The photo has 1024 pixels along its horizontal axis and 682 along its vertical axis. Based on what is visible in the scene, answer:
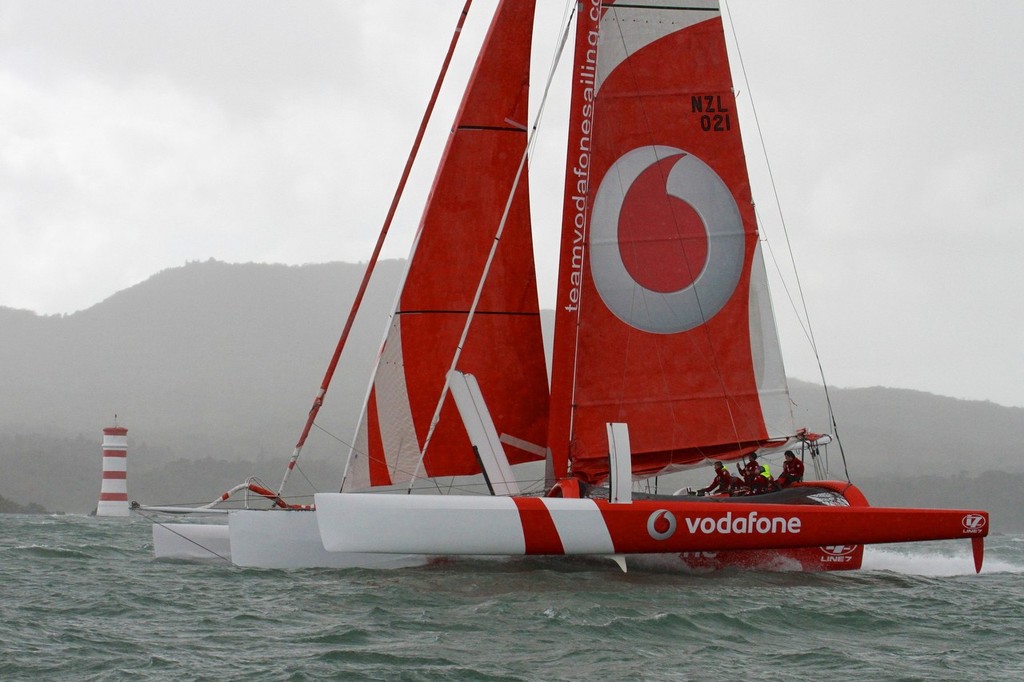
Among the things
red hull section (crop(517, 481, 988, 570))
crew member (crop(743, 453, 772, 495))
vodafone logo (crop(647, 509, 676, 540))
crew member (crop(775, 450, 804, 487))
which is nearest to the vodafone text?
red hull section (crop(517, 481, 988, 570))

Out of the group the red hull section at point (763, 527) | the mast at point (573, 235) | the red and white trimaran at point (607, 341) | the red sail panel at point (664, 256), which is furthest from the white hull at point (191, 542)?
the red sail panel at point (664, 256)

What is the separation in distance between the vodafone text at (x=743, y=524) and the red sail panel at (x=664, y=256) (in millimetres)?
2332

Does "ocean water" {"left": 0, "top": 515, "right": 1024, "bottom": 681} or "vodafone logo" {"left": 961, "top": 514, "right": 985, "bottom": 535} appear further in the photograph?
"vodafone logo" {"left": 961, "top": 514, "right": 985, "bottom": 535}

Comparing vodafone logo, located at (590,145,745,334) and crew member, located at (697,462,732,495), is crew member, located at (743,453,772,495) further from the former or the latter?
vodafone logo, located at (590,145,745,334)

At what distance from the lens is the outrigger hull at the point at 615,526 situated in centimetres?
1226

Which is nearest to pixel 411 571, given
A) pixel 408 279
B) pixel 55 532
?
pixel 408 279

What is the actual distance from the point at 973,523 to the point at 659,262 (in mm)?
5363

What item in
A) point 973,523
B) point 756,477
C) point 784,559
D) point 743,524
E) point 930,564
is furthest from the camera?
point 930,564

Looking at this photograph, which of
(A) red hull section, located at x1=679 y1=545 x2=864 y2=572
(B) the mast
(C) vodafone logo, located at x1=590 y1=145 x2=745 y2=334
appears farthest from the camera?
(C) vodafone logo, located at x1=590 y1=145 x2=745 y2=334

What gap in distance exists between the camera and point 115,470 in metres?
43.0

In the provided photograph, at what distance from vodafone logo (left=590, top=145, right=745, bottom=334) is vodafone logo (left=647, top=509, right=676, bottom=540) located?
3.43 meters

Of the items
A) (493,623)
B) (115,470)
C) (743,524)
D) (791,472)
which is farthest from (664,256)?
(115,470)

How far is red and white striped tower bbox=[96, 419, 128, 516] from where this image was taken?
42312 millimetres

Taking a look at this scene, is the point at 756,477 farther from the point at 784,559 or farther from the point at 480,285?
the point at 480,285
